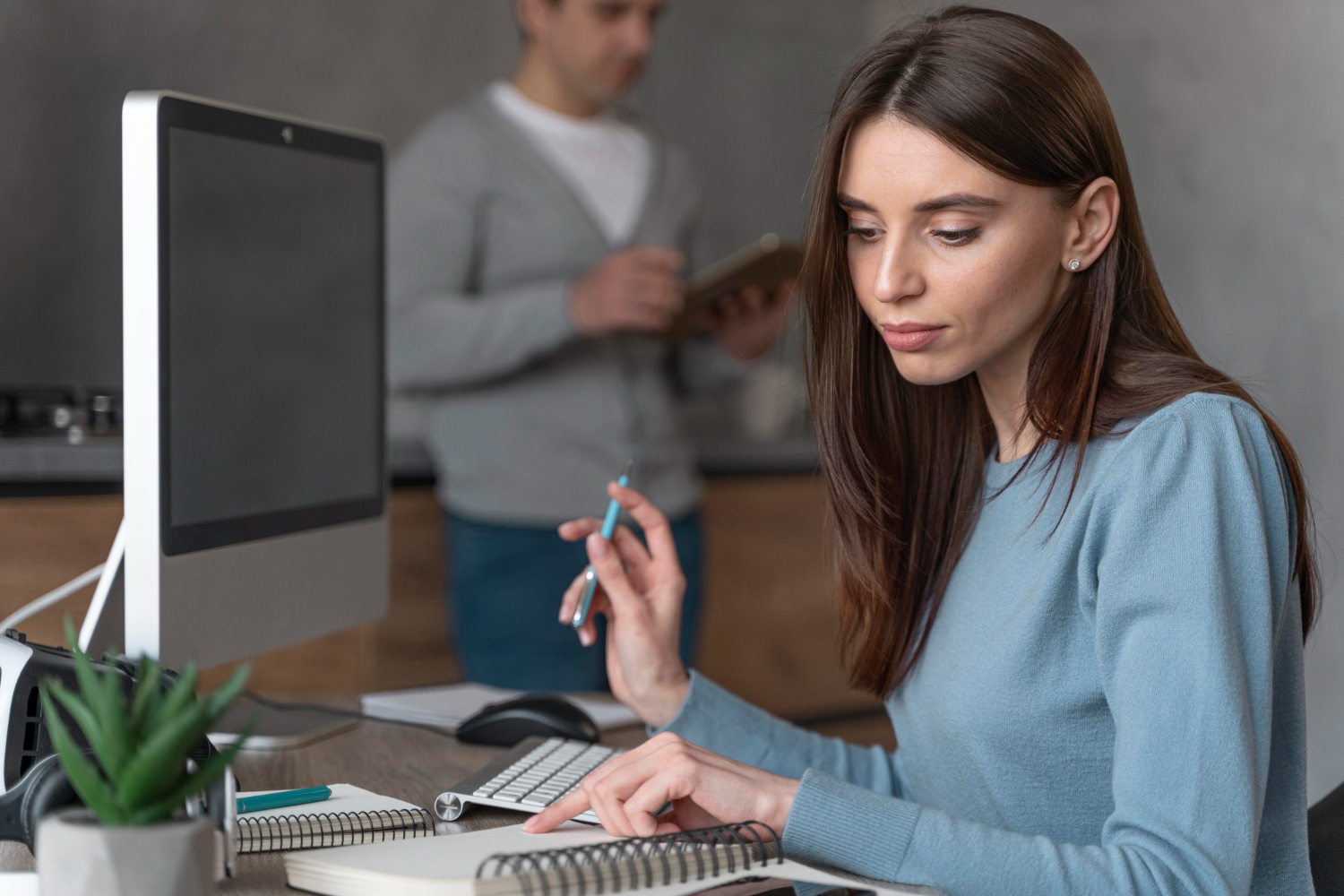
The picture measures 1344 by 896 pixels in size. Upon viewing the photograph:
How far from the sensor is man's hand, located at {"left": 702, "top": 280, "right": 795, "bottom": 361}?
7.43 feet

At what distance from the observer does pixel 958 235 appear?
35.6 inches

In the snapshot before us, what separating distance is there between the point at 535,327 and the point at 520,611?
18.1 inches

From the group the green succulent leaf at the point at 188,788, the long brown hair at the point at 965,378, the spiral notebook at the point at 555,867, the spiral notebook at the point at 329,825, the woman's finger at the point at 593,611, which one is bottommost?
the spiral notebook at the point at 329,825

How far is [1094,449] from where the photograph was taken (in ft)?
2.98

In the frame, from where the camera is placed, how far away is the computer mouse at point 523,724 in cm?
112

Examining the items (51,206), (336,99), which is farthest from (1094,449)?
(336,99)

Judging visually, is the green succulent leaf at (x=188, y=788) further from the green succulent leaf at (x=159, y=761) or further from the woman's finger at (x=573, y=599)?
the woman's finger at (x=573, y=599)

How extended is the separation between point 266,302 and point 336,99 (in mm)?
1802

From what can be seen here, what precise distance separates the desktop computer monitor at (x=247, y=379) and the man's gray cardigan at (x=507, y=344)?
65 cm

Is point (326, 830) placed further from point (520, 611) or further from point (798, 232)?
point (798, 232)

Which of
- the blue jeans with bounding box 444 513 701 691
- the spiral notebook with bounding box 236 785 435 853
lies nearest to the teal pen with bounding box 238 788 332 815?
the spiral notebook with bounding box 236 785 435 853

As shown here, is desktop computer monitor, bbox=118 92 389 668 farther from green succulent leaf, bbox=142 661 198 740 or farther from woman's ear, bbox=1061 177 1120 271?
woman's ear, bbox=1061 177 1120 271

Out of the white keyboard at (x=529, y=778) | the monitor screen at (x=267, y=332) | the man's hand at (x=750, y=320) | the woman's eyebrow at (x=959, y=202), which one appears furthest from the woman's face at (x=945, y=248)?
the man's hand at (x=750, y=320)

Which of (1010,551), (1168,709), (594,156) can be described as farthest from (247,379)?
(594,156)
